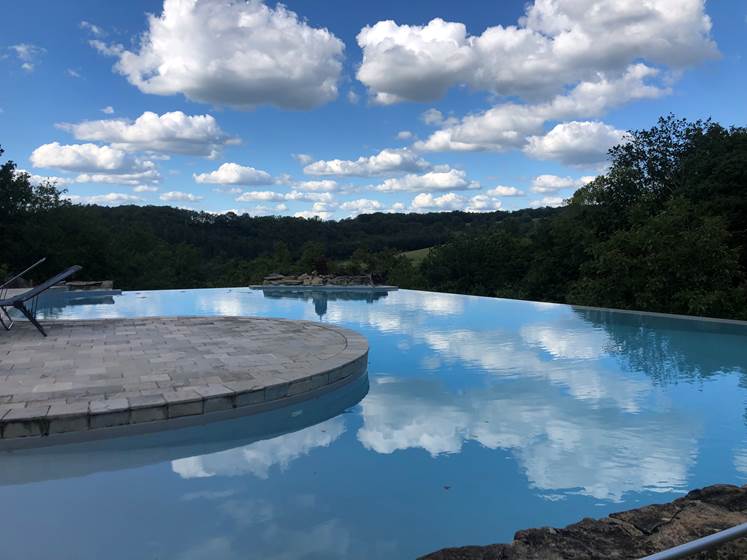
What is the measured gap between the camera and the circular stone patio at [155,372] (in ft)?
11.6

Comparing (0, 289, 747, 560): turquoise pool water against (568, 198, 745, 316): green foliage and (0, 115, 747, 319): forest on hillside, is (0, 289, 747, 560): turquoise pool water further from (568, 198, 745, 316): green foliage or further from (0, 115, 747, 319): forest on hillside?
(0, 115, 747, 319): forest on hillside

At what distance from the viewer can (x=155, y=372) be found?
4.55 m

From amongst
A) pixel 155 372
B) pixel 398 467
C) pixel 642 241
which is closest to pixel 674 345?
pixel 642 241

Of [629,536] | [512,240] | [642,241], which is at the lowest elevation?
[629,536]

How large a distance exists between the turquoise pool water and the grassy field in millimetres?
21603

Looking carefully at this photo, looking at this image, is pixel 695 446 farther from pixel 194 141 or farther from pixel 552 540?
pixel 194 141

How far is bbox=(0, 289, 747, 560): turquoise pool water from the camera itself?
2.46 meters

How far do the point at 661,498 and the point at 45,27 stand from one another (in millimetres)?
15185

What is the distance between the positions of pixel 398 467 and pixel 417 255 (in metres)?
25.7

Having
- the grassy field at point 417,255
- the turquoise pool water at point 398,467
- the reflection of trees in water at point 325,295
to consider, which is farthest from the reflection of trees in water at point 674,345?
the grassy field at point 417,255

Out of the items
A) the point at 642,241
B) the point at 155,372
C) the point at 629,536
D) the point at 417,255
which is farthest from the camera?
the point at 417,255

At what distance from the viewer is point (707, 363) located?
6.20 meters

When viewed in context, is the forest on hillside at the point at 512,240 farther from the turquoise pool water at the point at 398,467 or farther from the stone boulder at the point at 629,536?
the stone boulder at the point at 629,536

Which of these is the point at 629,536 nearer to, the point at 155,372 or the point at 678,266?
the point at 155,372
